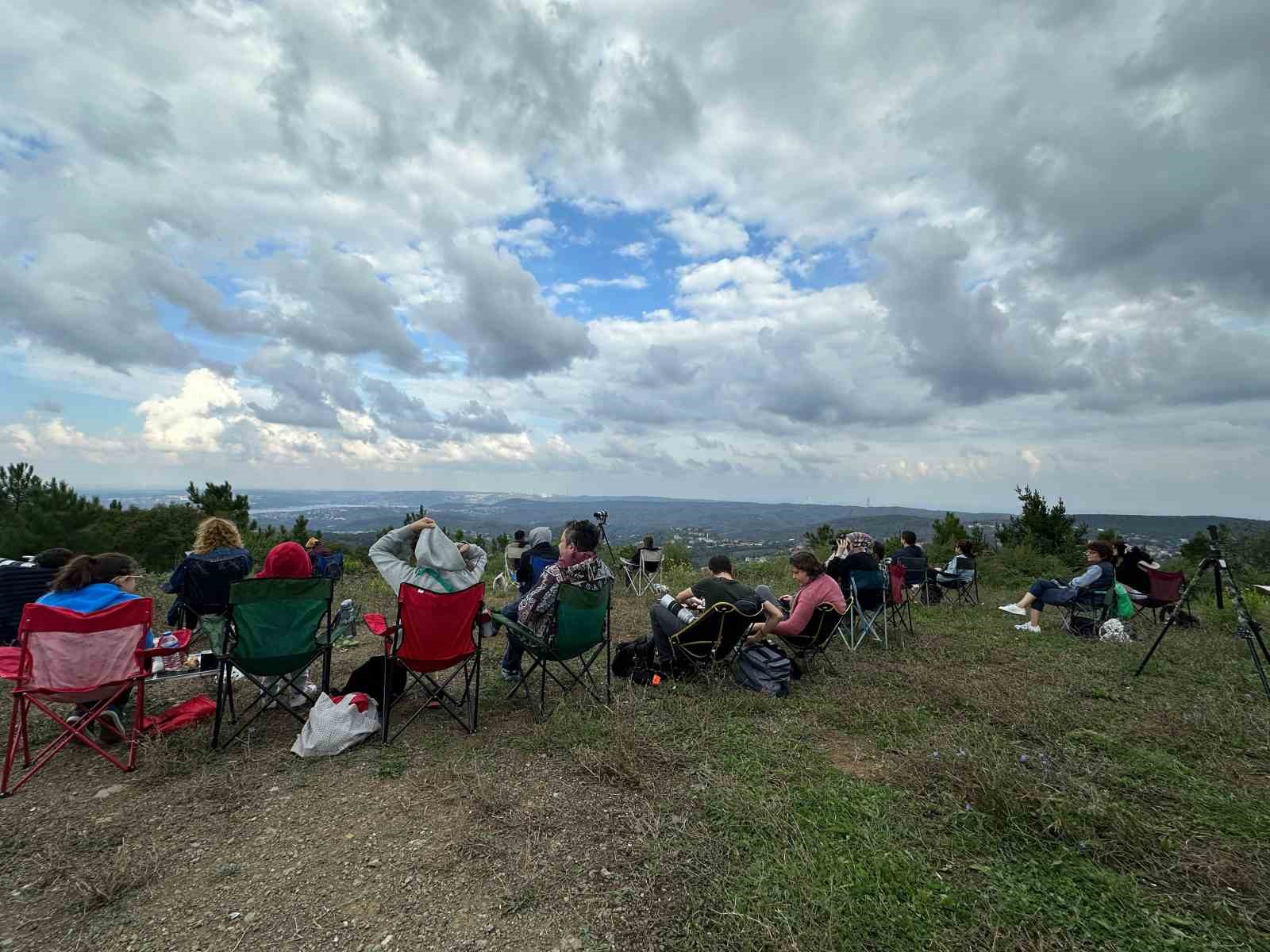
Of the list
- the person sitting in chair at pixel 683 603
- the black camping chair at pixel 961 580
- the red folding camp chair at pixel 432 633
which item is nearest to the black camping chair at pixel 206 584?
the red folding camp chair at pixel 432 633

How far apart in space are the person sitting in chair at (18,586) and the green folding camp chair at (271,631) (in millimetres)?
2094

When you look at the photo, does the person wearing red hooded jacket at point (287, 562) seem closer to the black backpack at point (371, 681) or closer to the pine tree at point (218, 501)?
the black backpack at point (371, 681)

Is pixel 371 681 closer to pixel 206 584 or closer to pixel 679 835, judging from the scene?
pixel 206 584

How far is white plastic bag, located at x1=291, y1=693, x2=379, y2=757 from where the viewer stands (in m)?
3.21

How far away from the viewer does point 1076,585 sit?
254 inches

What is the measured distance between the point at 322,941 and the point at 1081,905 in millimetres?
2533

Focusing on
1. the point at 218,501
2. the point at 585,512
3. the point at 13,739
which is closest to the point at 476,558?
the point at 13,739

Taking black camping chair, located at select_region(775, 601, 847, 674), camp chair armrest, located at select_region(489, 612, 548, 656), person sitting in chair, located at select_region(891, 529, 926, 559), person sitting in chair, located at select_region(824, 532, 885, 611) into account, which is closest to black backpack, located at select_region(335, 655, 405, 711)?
camp chair armrest, located at select_region(489, 612, 548, 656)

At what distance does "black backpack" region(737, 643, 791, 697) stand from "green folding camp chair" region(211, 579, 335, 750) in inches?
113

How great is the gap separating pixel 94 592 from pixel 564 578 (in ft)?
8.64

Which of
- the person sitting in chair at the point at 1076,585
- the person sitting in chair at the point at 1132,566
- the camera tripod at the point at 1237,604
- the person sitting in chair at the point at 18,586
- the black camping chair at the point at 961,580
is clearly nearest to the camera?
the camera tripod at the point at 1237,604

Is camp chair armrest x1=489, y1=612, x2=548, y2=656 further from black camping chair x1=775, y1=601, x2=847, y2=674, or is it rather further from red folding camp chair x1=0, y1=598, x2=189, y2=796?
black camping chair x1=775, y1=601, x2=847, y2=674

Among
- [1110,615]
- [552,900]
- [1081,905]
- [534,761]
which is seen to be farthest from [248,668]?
[1110,615]

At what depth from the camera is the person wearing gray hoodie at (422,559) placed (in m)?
3.87
